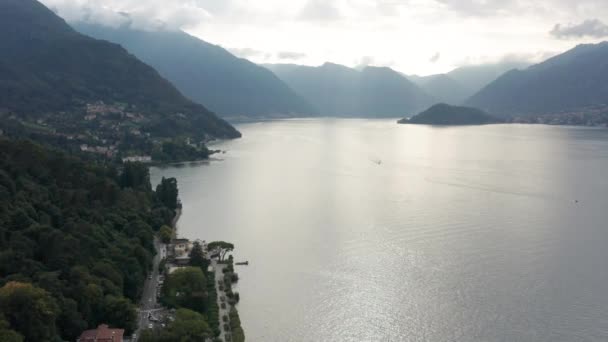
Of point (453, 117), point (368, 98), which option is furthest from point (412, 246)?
point (368, 98)

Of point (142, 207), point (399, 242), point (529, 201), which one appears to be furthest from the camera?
point (529, 201)

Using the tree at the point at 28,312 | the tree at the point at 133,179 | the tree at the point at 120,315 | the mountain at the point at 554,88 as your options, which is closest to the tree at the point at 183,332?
the tree at the point at 120,315

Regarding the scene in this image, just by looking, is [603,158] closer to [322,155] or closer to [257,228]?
[322,155]

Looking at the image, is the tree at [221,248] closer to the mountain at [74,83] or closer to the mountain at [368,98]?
the mountain at [74,83]

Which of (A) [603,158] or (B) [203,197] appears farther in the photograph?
(A) [603,158]

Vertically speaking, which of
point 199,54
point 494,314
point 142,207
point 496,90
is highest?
point 199,54

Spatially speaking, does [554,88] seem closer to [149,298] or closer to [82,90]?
[82,90]

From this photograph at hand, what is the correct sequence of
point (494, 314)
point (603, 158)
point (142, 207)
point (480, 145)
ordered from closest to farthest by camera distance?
point (494, 314) < point (142, 207) < point (603, 158) < point (480, 145)

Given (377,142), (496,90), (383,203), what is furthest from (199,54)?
(383,203)
